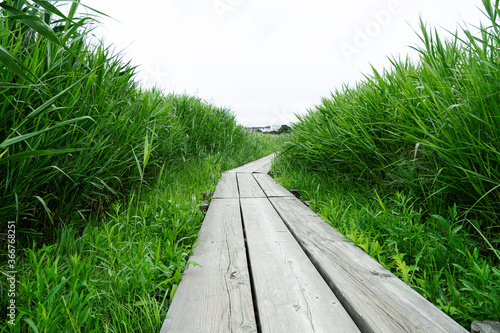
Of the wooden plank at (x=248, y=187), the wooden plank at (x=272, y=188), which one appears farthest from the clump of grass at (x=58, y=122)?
the wooden plank at (x=272, y=188)

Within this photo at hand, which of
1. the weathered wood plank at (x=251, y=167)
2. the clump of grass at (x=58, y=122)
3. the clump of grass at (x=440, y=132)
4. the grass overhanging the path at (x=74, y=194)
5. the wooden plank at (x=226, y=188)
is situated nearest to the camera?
the grass overhanging the path at (x=74, y=194)

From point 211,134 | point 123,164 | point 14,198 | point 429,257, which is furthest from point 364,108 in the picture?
point 211,134

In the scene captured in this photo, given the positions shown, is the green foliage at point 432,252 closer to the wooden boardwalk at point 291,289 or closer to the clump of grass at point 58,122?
the wooden boardwalk at point 291,289

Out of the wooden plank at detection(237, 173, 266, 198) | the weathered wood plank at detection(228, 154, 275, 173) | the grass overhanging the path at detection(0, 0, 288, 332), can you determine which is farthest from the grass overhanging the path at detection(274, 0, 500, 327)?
the weathered wood plank at detection(228, 154, 275, 173)

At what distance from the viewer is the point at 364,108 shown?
8.39 feet

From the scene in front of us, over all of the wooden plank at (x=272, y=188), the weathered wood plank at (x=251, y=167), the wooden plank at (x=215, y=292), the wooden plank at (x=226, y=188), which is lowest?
the wooden plank at (x=215, y=292)

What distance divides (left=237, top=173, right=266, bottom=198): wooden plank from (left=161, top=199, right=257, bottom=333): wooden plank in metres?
1.22

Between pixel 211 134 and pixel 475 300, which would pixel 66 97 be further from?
pixel 211 134

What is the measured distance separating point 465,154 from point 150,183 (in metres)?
2.91

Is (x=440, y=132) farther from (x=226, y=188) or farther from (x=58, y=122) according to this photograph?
(x=58, y=122)

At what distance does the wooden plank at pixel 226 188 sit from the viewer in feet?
9.68

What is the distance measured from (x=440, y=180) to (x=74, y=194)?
2.55 m

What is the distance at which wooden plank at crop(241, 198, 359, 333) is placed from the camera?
3.06 feet

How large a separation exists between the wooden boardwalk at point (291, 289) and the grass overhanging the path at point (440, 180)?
0.22m
